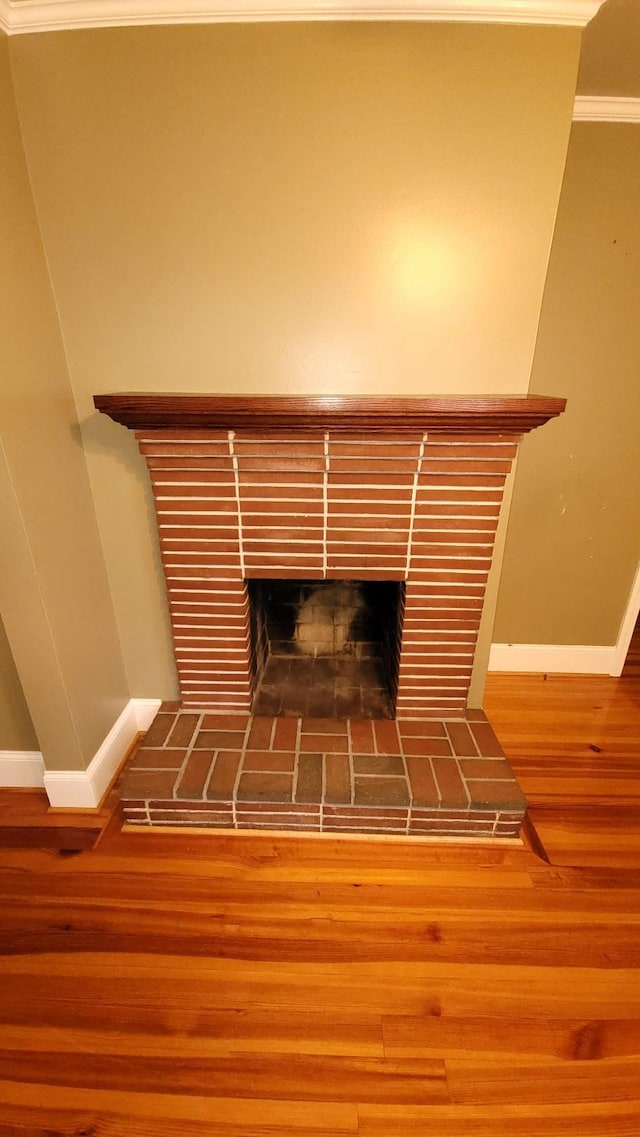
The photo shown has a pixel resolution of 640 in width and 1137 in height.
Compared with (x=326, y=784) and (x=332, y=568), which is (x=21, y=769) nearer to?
(x=326, y=784)

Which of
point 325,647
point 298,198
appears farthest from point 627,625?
point 298,198

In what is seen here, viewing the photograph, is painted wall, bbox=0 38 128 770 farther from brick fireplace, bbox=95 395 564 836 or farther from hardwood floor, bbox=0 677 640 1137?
hardwood floor, bbox=0 677 640 1137

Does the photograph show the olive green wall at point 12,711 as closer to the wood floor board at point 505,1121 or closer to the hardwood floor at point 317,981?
the hardwood floor at point 317,981

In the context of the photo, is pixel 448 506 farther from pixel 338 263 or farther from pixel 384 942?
pixel 384 942

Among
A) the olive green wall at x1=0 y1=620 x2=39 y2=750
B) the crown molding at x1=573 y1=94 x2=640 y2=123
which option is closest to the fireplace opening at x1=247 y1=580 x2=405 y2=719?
the olive green wall at x1=0 y1=620 x2=39 y2=750

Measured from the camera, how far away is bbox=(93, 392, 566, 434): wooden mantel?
1.26 metres

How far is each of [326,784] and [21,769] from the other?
3.79 feet

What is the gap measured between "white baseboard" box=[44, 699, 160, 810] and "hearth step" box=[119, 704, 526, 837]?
15 centimetres

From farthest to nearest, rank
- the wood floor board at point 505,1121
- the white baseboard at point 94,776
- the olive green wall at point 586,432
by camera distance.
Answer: the olive green wall at point 586,432
the white baseboard at point 94,776
the wood floor board at point 505,1121

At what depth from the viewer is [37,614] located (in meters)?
1.38

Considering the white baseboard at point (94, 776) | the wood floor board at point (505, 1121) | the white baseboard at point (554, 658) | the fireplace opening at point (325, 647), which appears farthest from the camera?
the white baseboard at point (554, 658)

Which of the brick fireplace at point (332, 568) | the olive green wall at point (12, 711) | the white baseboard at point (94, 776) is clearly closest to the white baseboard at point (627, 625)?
the brick fireplace at point (332, 568)

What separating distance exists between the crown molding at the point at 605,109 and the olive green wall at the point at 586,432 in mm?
22

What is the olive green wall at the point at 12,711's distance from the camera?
5.04 feet
